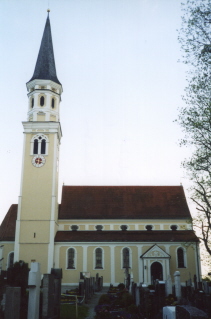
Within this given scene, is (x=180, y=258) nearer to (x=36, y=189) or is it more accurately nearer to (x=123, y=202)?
(x=123, y=202)

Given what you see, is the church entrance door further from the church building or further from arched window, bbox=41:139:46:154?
arched window, bbox=41:139:46:154

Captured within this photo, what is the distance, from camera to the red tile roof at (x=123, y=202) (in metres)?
A: 40.6

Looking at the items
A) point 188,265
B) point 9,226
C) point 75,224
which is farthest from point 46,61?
point 188,265

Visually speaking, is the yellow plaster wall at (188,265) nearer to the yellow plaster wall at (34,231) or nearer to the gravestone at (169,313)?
the yellow plaster wall at (34,231)

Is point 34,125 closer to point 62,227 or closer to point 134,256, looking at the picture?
point 62,227

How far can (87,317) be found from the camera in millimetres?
15000

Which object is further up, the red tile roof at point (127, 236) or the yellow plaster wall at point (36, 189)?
the yellow plaster wall at point (36, 189)

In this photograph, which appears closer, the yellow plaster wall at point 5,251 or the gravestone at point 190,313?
the gravestone at point 190,313

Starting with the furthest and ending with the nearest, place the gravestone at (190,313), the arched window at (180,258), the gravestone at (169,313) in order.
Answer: the arched window at (180,258) < the gravestone at (169,313) < the gravestone at (190,313)

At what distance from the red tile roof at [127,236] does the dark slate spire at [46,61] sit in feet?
59.4

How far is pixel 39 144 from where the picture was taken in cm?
3822

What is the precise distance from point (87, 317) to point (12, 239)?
2450cm

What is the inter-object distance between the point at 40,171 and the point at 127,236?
12148 millimetres

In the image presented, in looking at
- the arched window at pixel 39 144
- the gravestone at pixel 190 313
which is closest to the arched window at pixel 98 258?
the arched window at pixel 39 144
